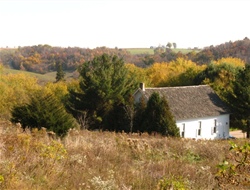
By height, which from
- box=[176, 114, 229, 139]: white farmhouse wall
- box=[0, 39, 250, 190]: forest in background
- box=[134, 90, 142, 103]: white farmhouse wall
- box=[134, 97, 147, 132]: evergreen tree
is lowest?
box=[176, 114, 229, 139]: white farmhouse wall

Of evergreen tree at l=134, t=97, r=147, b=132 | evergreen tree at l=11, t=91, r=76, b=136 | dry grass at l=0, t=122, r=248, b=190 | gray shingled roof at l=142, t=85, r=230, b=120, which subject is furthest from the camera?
gray shingled roof at l=142, t=85, r=230, b=120

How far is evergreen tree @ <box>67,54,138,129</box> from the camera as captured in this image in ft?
134

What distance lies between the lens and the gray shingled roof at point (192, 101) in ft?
113

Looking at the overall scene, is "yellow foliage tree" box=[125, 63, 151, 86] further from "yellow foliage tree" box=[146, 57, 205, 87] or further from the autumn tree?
the autumn tree

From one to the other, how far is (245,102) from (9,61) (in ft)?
377

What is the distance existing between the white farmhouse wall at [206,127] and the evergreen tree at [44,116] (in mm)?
20429

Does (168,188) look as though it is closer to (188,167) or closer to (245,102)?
(188,167)

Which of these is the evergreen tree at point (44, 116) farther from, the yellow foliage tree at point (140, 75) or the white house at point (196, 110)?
the yellow foliage tree at point (140, 75)

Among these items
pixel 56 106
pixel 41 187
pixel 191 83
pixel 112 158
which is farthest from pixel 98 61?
pixel 41 187

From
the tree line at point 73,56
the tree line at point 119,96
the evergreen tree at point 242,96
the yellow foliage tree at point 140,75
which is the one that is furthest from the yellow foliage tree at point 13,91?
the tree line at point 73,56

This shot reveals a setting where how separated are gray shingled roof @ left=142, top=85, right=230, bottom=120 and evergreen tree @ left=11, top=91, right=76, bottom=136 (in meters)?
20.2

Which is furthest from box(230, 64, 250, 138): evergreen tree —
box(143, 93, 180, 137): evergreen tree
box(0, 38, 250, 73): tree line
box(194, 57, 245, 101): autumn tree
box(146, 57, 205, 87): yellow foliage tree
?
box(0, 38, 250, 73): tree line

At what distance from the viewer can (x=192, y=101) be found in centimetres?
3672

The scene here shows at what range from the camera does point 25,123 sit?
1449cm
